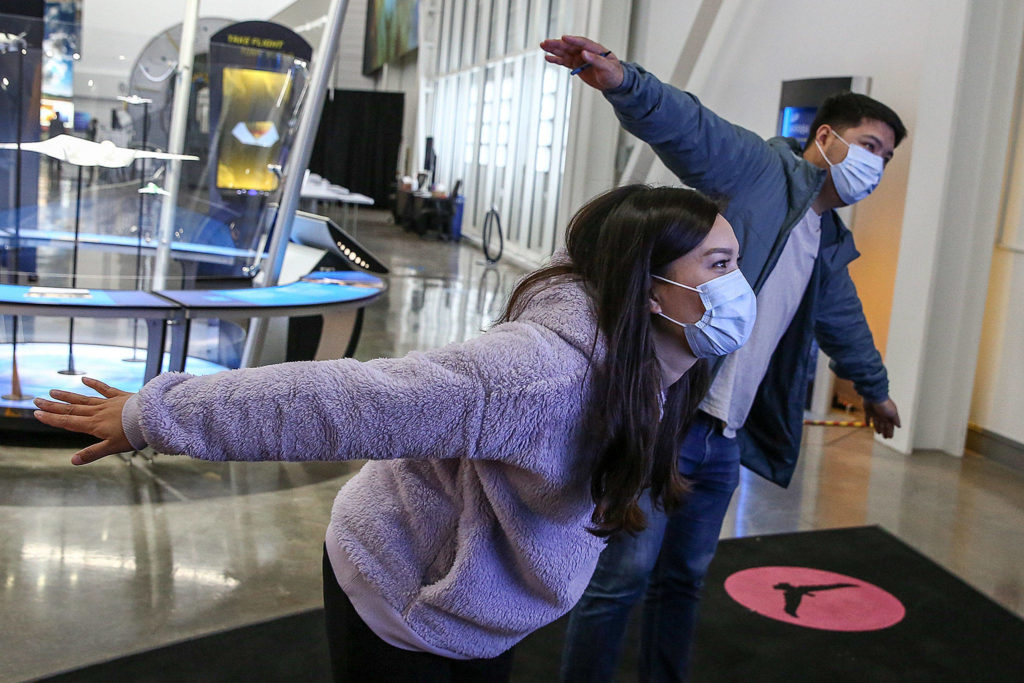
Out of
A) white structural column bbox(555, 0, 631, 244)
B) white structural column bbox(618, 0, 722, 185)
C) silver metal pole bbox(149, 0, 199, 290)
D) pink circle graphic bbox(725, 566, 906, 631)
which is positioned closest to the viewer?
pink circle graphic bbox(725, 566, 906, 631)

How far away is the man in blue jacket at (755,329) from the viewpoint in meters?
2.10

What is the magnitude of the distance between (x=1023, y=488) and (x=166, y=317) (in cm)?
443

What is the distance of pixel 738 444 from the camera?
2461 millimetres

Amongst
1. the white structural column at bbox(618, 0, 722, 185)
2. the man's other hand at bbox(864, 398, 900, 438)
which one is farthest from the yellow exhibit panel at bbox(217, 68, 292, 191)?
the man's other hand at bbox(864, 398, 900, 438)

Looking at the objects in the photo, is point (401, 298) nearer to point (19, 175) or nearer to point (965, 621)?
point (19, 175)

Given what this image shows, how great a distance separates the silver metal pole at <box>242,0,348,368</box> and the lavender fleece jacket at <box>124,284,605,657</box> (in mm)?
4100

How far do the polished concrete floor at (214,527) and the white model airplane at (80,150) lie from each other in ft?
4.66

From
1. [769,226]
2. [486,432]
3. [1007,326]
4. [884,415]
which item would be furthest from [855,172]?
[1007,326]

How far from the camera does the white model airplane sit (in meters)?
4.95

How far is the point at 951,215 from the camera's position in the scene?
5.66 m

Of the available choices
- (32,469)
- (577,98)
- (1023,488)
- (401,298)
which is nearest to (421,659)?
(32,469)

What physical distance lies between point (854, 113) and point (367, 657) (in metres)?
1.86

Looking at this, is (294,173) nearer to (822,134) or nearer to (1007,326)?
(822,134)

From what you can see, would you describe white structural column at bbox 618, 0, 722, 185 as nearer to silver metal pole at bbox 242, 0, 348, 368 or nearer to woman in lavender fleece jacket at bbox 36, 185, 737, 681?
silver metal pole at bbox 242, 0, 348, 368
